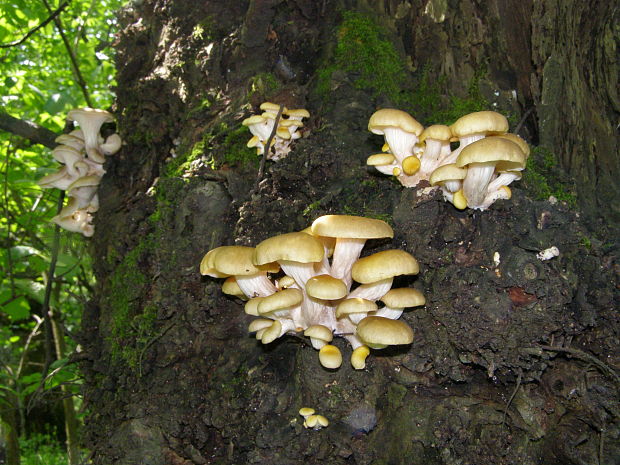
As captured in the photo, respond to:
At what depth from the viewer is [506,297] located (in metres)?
2.71

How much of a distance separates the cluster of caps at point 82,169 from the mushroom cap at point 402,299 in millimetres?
3820

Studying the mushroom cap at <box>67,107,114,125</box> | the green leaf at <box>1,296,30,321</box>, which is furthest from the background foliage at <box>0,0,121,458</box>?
the mushroom cap at <box>67,107,114,125</box>

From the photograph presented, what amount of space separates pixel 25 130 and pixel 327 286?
15.6 feet

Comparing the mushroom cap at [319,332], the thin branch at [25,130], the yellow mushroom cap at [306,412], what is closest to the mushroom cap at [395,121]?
the mushroom cap at [319,332]

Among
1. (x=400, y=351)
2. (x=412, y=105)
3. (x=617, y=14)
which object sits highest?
(x=617, y=14)

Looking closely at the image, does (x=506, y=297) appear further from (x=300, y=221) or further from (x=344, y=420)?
(x=300, y=221)

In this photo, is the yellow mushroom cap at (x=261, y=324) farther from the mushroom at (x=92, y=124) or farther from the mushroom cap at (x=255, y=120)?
the mushroom at (x=92, y=124)

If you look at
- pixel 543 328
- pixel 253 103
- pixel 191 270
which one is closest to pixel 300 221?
pixel 191 270

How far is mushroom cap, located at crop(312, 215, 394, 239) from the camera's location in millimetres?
2508

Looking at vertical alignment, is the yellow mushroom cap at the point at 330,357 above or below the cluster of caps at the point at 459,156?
below

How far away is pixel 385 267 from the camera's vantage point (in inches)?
101

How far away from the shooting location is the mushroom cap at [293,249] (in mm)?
2494

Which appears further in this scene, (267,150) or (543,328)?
(267,150)

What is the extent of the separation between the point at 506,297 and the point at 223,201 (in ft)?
8.07
